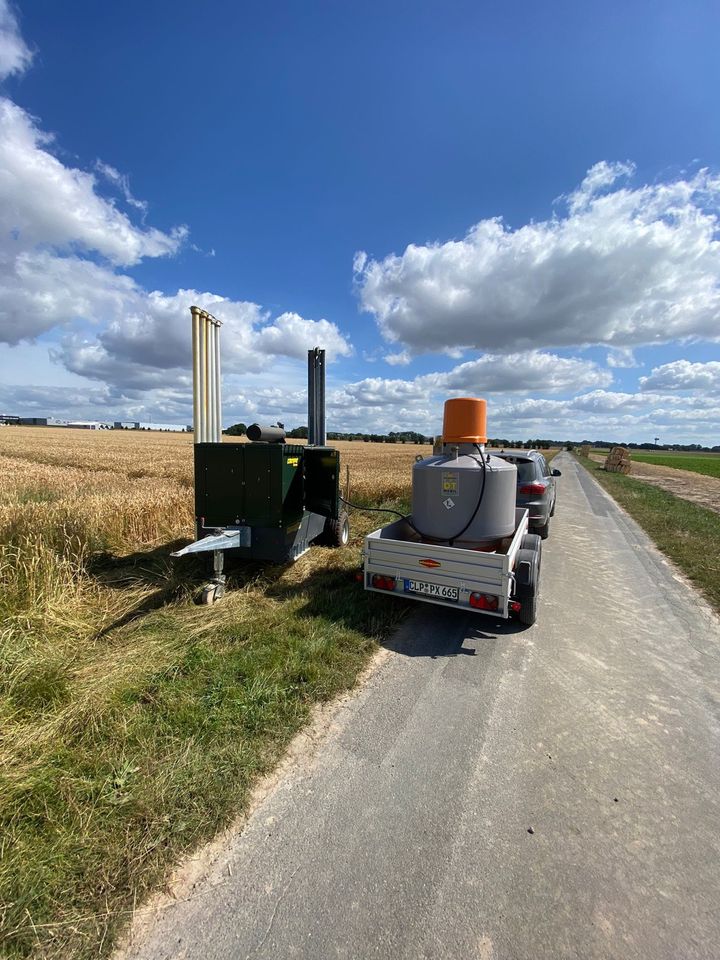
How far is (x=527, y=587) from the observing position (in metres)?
4.91

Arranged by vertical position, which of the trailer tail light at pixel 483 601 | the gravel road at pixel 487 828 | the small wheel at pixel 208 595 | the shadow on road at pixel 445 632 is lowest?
the gravel road at pixel 487 828

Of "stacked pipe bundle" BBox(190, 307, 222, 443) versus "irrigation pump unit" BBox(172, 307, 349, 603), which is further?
"stacked pipe bundle" BBox(190, 307, 222, 443)

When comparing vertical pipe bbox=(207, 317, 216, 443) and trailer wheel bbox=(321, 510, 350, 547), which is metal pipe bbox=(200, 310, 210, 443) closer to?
vertical pipe bbox=(207, 317, 216, 443)

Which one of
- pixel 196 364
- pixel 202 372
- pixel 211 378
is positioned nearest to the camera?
pixel 196 364

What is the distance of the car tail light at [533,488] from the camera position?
896cm

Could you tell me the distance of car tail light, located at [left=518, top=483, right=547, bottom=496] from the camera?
8.96 meters

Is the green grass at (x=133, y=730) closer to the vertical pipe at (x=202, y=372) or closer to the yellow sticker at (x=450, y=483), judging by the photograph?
the yellow sticker at (x=450, y=483)

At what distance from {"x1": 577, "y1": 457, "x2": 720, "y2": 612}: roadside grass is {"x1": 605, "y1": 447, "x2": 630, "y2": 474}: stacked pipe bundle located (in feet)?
61.6

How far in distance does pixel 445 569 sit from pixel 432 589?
301mm

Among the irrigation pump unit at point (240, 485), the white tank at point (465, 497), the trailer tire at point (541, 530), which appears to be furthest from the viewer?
the trailer tire at point (541, 530)

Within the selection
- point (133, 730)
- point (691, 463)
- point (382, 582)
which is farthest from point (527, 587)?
point (691, 463)

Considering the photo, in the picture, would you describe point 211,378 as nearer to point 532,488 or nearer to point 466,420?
point 466,420

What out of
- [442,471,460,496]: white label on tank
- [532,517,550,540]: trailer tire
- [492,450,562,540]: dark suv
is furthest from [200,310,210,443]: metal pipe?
[532,517,550,540]: trailer tire

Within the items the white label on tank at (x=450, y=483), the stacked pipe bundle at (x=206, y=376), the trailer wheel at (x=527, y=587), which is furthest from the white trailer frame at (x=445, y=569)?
the stacked pipe bundle at (x=206, y=376)
